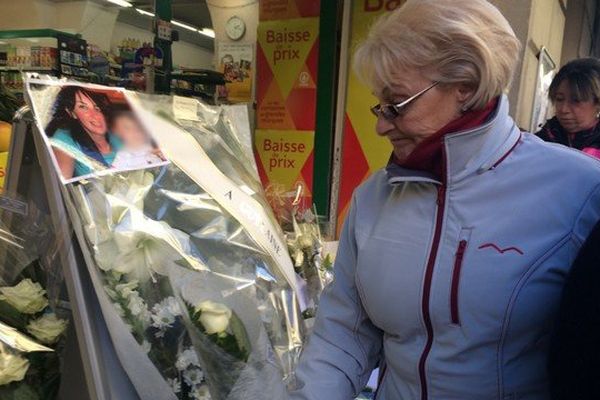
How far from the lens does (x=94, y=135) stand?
43.2 inches

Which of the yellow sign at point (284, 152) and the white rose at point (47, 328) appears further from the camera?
the yellow sign at point (284, 152)

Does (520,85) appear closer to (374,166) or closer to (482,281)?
(374,166)

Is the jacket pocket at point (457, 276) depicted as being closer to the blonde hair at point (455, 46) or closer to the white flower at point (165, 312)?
the blonde hair at point (455, 46)

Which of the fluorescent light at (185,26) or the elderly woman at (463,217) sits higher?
the fluorescent light at (185,26)

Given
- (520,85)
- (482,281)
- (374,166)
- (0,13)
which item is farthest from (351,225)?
(0,13)

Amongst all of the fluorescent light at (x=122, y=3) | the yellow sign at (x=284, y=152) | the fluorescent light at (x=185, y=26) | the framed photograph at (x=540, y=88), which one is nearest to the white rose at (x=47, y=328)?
the yellow sign at (x=284, y=152)

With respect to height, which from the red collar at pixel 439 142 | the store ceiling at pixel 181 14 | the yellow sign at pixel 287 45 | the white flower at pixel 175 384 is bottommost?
the white flower at pixel 175 384

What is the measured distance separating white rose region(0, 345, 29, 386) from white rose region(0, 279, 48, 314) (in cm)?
9

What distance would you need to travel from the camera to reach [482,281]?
2.99ft

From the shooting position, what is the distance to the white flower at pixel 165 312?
1.02 metres

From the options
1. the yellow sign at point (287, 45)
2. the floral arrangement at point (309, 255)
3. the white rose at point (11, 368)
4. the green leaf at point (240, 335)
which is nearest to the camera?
the white rose at point (11, 368)

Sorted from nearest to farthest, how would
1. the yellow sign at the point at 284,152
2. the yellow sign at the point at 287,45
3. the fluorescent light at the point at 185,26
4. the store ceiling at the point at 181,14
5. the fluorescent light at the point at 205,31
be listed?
the yellow sign at the point at 287,45 < the yellow sign at the point at 284,152 < the store ceiling at the point at 181,14 < the fluorescent light at the point at 185,26 < the fluorescent light at the point at 205,31

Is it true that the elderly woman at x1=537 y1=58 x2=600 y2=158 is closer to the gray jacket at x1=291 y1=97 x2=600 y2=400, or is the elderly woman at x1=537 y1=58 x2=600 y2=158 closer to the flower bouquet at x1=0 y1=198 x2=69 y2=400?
the gray jacket at x1=291 y1=97 x2=600 y2=400

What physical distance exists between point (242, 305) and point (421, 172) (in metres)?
0.48
